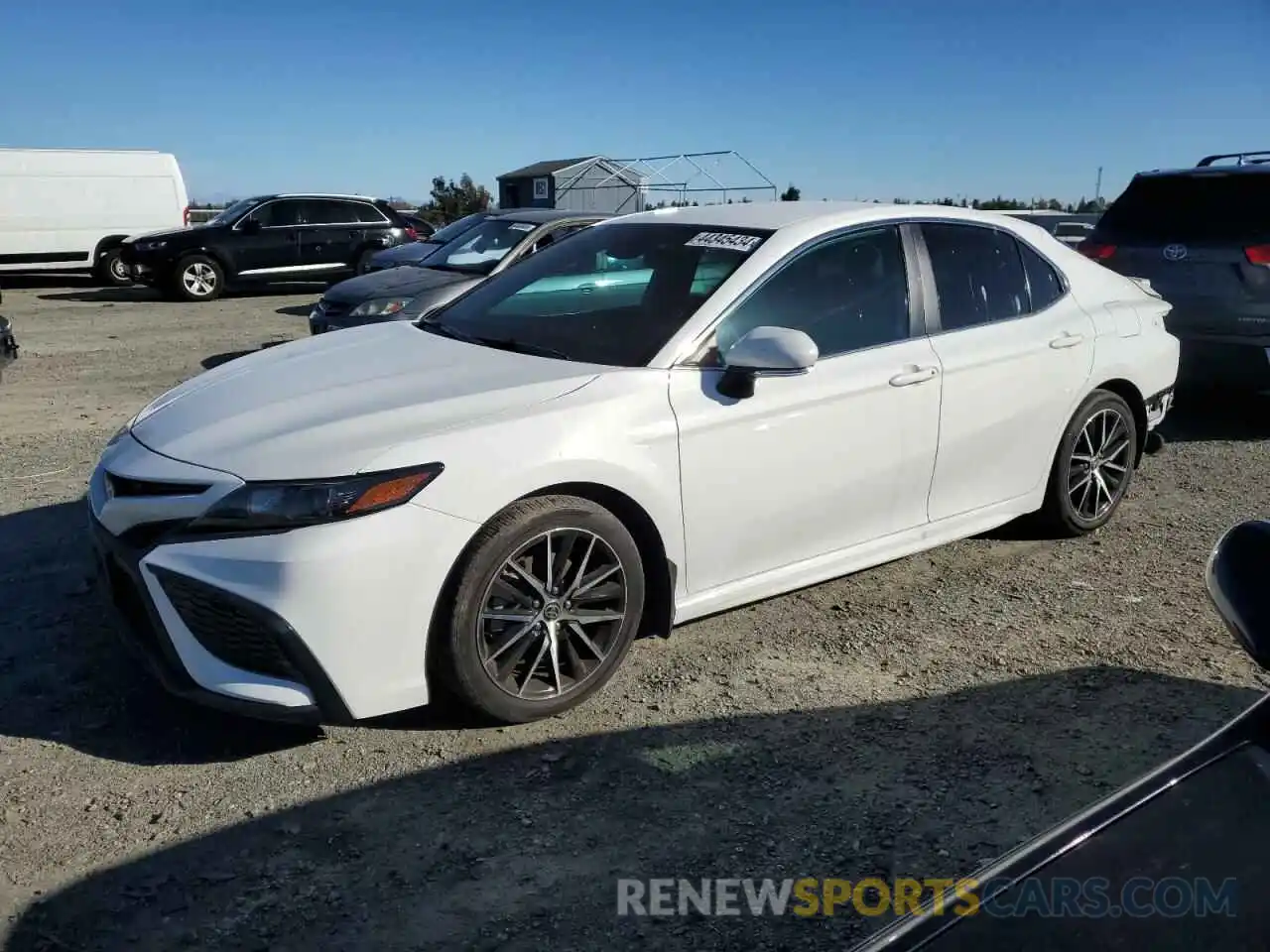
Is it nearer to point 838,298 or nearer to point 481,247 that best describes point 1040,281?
point 838,298

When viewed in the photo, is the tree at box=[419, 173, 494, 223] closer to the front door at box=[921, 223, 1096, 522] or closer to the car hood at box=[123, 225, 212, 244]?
the car hood at box=[123, 225, 212, 244]

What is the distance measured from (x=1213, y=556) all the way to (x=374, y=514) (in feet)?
6.75

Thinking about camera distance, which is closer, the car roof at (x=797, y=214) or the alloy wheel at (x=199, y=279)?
the car roof at (x=797, y=214)

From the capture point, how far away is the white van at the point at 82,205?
16672 millimetres

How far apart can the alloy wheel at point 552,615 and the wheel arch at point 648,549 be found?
13 centimetres

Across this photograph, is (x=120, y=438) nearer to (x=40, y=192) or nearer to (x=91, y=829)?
(x=91, y=829)

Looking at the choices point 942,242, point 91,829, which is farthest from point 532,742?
point 942,242

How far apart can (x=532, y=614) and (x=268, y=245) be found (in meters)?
14.9

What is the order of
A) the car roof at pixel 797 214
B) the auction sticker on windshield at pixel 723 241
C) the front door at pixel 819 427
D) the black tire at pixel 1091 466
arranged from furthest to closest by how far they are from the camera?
the black tire at pixel 1091 466
the car roof at pixel 797 214
the auction sticker on windshield at pixel 723 241
the front door at pixel 819 427

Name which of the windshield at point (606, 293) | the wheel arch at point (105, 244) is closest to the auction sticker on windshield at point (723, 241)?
the windshield at point (606, 293)

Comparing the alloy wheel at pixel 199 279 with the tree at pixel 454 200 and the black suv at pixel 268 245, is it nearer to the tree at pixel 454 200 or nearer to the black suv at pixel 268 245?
the black suv at pixel 268 245

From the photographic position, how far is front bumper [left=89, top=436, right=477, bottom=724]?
9.60 feet

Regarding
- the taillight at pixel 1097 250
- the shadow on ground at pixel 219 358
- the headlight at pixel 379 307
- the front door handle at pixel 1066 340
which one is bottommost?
the shadow on ground at pixel 219 358

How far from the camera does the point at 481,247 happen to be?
10109 millimetres
